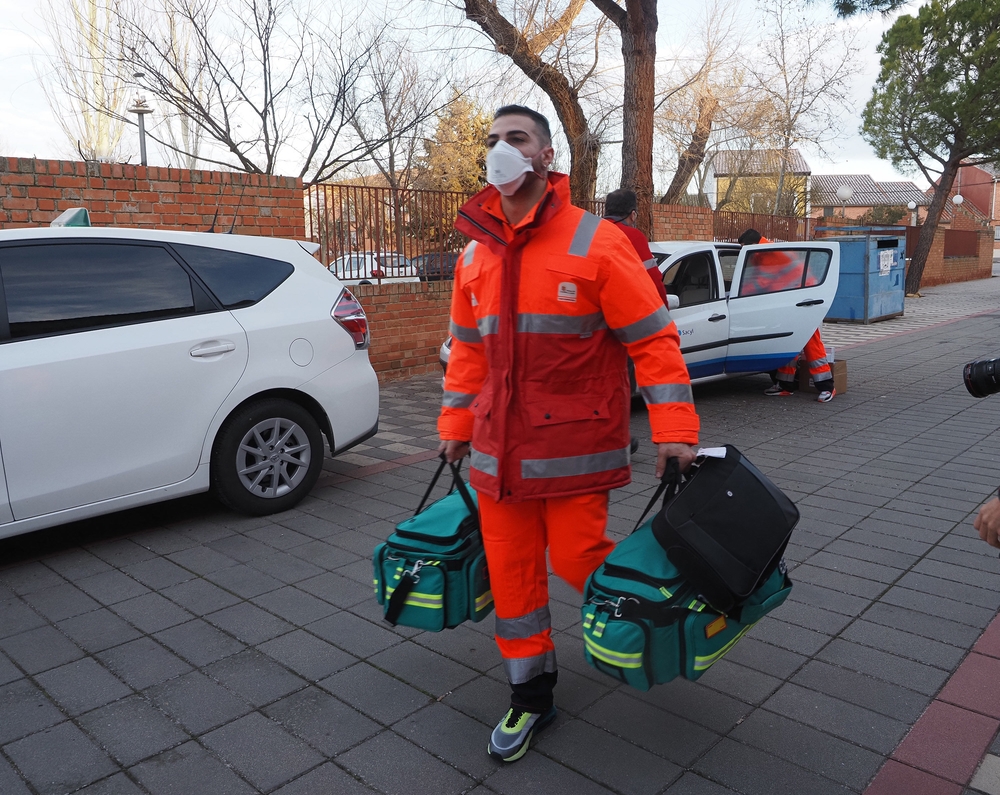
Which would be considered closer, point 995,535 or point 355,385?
point 995,535

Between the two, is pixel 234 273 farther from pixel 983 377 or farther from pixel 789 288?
pixel 789 288

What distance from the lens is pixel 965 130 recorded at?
22.4 meters

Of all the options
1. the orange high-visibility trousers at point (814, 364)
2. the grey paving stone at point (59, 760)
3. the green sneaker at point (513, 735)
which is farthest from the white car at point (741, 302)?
the grey paving stone at point (59, 760)

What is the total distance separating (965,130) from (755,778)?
951 inches

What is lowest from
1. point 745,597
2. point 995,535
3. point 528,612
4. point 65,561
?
point 65,561

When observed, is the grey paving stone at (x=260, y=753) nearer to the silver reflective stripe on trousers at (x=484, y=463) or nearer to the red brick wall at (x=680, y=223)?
the silver reflective stripe on trousers at (x=484, y=463)

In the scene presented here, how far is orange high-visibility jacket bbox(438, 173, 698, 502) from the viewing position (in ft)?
8.33

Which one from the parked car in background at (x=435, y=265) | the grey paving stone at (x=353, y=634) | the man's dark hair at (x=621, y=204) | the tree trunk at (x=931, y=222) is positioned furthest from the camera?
the tree trunk at (x=931, y=222)

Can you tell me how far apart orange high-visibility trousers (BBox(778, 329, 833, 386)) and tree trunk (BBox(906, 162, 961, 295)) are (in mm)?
16244

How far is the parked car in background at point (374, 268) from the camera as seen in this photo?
997 centimetres

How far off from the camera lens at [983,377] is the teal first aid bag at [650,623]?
2.67 feet

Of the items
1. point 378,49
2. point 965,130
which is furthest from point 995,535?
point 965,130

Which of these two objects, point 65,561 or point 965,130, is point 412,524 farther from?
point 965,130

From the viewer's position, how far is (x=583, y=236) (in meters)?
2.56
